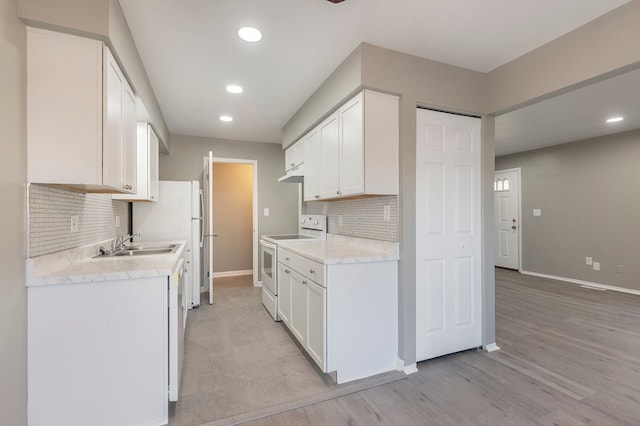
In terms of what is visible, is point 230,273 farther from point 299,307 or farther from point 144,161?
point 299,307

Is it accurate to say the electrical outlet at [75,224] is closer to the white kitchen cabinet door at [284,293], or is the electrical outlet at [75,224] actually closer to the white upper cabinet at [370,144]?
the white kitchen cabinet door at [284,293]

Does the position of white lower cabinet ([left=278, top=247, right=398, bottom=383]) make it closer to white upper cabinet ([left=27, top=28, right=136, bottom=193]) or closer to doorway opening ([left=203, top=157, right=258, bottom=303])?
white upper cabinet ([left=27, top=28, right=136, bottom=193])

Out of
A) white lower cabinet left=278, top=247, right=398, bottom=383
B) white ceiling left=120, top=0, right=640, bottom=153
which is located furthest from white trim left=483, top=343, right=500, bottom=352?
white ceiling left=120, top=0, right=640, bottom=153

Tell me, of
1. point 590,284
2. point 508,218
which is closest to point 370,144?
point 590,284

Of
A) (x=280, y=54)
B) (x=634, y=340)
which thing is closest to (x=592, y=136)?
(x=634, y=340)

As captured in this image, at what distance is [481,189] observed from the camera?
2568 millimetres

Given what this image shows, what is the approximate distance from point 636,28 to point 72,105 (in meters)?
3.13

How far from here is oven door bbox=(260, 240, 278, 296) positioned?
3.23 meters

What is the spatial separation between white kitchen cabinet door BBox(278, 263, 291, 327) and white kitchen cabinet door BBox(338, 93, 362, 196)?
39.5 inches

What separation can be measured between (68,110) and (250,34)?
119 cm

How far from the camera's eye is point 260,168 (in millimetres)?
4965

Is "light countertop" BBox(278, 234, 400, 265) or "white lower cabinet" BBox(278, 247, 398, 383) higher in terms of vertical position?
"light countertop" BBox(278, 234, 400, 265)

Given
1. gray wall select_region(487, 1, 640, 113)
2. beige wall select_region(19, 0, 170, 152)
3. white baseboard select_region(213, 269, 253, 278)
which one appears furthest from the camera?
white baseboard select_region(213, 269, 253, 278)

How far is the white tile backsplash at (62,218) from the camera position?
1.56 meters
